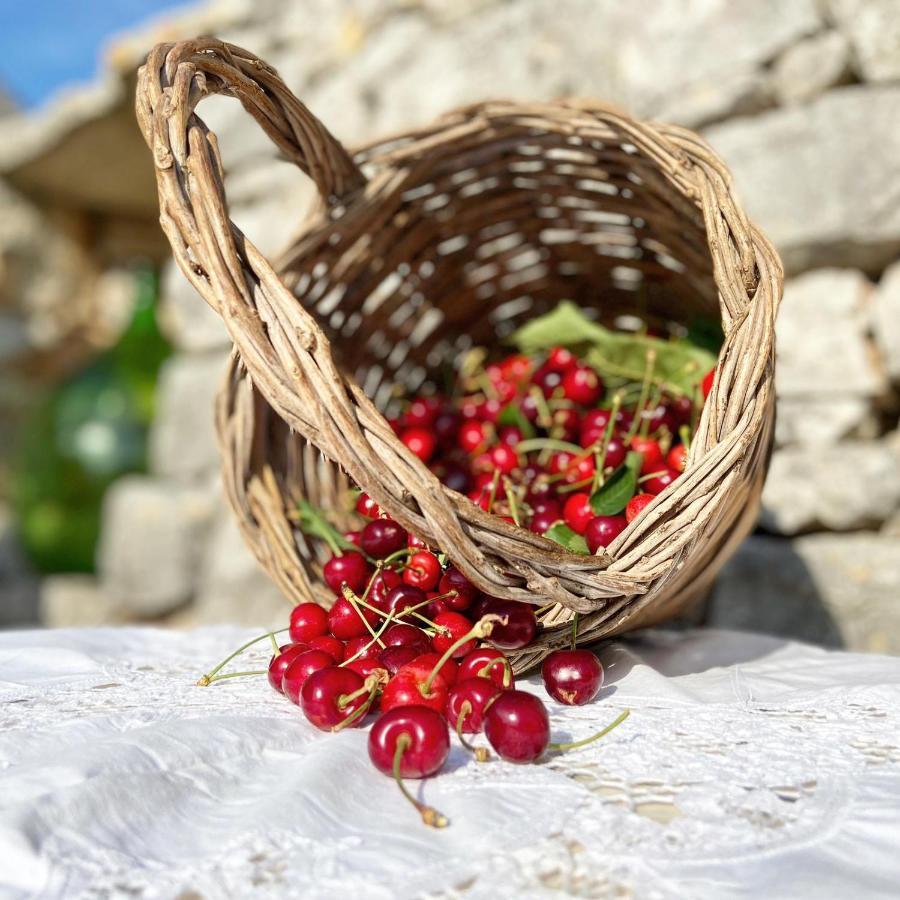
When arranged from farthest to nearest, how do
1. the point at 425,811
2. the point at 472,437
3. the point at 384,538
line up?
the point at 472,437, the point at 384,538, the point at 425,811

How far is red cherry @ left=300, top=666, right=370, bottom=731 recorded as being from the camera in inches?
24.6

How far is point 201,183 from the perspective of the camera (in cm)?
64

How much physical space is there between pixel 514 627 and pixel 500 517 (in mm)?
90

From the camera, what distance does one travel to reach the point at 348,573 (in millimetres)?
799

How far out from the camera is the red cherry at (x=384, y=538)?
32.1 inches

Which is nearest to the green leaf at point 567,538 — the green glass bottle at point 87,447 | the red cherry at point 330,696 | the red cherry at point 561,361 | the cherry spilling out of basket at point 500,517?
the cherry spilling out of basket at point 500,517

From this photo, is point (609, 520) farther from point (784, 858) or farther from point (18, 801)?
point (18, 801)

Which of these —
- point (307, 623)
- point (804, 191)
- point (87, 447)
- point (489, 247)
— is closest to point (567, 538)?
point (307, 623)

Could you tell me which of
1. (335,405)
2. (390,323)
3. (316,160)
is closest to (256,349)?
(335,405)

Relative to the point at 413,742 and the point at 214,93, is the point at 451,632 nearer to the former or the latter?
the point at 413,742

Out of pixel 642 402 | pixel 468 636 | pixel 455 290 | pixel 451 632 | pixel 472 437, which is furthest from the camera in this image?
pixel 455 290

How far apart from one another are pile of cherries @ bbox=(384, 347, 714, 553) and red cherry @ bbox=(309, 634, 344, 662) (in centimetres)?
19

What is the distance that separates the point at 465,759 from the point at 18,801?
28 centimetres

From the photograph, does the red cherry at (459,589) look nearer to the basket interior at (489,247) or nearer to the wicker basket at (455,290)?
the wicker basket at (455,290)
